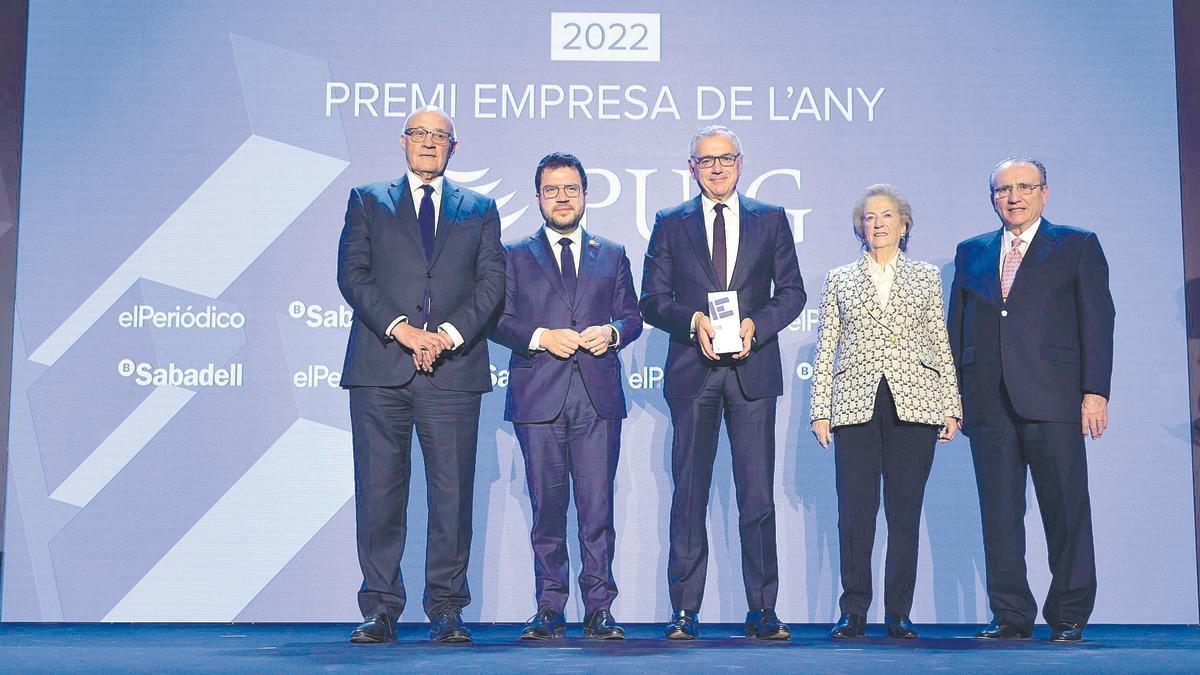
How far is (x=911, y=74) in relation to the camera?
4.53m

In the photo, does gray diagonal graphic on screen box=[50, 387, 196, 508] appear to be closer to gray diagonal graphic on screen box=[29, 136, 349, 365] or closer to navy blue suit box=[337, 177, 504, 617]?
gray diagonal graphic on screen box=[29, 136, 349, 365]

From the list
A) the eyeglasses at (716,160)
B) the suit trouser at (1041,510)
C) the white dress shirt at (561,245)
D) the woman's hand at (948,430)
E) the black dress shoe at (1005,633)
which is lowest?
the black dress shoe at (1005,633)

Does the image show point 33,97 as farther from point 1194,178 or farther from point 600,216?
point 1194,178

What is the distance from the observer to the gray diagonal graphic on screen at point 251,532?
14.1ft

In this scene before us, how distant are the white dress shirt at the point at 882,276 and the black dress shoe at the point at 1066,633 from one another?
3.61ft

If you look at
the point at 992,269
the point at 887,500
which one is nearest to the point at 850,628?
the point at 887,500

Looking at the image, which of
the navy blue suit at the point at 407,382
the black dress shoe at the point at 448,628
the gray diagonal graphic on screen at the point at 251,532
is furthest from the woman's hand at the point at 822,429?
the gray diagonal graphic on screen at the point at 251,532

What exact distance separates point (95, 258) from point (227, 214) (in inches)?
21.4

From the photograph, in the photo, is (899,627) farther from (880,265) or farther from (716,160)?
(716,160)

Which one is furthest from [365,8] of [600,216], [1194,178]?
[1194,178]

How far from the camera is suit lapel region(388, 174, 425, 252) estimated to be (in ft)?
11.2

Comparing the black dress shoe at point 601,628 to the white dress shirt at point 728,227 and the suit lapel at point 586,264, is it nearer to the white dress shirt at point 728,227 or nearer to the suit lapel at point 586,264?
the suit lapel at point 586,264

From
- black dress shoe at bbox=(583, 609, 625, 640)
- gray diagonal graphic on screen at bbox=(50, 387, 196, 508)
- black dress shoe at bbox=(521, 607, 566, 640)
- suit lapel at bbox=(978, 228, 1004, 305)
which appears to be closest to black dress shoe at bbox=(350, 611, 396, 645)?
black dress shoe at bbox=(521, 607, 566, 640)

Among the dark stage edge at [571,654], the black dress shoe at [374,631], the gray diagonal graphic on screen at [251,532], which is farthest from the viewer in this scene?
the gray diagonal graphic on screen at [251,532]
